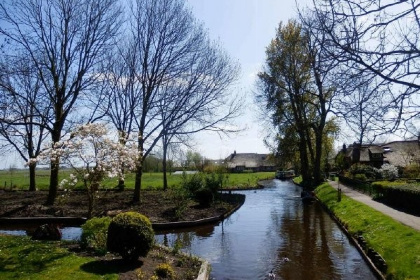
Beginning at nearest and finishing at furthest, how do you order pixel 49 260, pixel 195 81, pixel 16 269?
pixel 16 269 → pixel 49 260 → pixel 195 81

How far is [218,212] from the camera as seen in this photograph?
22609 millimetres

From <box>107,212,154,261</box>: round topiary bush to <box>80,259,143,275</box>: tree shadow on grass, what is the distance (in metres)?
0.19

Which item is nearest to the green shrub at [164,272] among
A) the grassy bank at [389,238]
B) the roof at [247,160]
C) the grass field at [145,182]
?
the grassy bank at [389,238]

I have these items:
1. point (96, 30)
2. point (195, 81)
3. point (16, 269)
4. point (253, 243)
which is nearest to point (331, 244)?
point (253, 243)

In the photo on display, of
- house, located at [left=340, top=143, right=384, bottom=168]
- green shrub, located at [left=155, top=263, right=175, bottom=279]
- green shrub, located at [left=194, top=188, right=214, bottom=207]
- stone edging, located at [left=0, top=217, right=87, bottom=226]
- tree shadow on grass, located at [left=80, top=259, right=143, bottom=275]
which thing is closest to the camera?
tree shadow on grass, located at [left=80, top=259, right=143, bottom=275]

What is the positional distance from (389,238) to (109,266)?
28.9ft

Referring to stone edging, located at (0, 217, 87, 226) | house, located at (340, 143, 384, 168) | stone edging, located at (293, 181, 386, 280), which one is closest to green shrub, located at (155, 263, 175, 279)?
stone edging, located at (293, 181, 386, 280)

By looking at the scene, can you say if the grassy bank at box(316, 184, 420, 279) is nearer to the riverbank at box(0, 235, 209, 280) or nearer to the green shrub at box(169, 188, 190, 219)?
the riverbank at box(0, 235, 209, 280)

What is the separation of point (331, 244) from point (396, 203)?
7.64m

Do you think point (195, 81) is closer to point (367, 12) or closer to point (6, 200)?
point (6, 200)

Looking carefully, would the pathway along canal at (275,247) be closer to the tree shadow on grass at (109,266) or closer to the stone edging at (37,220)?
the tree shadow on grass at (109,266)

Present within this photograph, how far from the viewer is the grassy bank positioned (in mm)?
9248

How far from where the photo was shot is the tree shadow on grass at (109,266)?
8.83 metres

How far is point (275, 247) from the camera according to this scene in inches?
562
